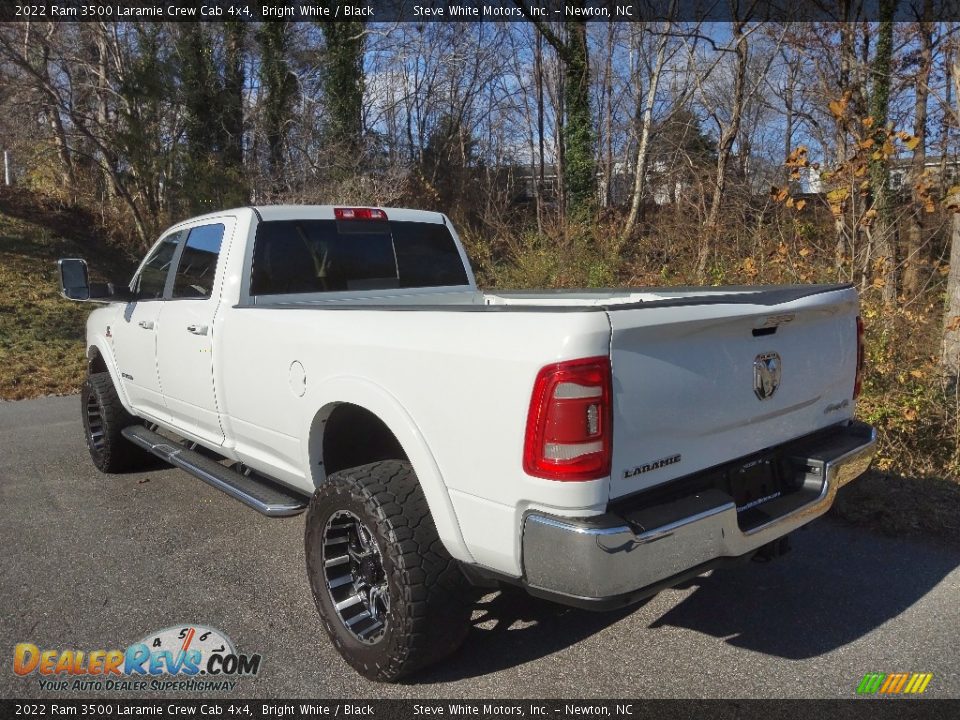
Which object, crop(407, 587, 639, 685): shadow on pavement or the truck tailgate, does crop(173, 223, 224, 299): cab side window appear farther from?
the truck tailgate

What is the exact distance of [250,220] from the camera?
13.7 feet

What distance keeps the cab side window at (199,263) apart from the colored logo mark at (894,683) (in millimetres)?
3735

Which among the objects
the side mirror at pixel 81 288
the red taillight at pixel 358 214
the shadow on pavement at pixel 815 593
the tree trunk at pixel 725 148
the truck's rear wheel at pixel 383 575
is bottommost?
the shadow on pavement at pixel 815 593

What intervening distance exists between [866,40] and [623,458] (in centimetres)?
1328

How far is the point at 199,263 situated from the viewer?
4551 mm

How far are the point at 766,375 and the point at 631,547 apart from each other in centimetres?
98

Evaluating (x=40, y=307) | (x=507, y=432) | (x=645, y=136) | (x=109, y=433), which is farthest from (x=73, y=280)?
(x=645, y=136)

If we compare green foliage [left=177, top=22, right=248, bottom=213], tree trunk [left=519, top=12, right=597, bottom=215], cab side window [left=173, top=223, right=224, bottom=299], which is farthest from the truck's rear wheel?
green foliage [left=177, top=22, right=248, bottom=213]

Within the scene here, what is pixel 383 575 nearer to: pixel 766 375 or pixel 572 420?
pixel 572 420

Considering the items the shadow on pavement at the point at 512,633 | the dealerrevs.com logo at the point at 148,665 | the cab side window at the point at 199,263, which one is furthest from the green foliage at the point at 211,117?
the shadow on pavement at the point at 512,633

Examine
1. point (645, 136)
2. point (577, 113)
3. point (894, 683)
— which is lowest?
point (894, 683)

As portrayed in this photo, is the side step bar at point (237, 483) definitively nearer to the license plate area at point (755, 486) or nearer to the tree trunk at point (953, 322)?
the license plate area at point (755, 486)

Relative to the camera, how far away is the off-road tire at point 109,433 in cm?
564

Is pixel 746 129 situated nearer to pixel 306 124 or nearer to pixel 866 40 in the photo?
pixel 866 40
